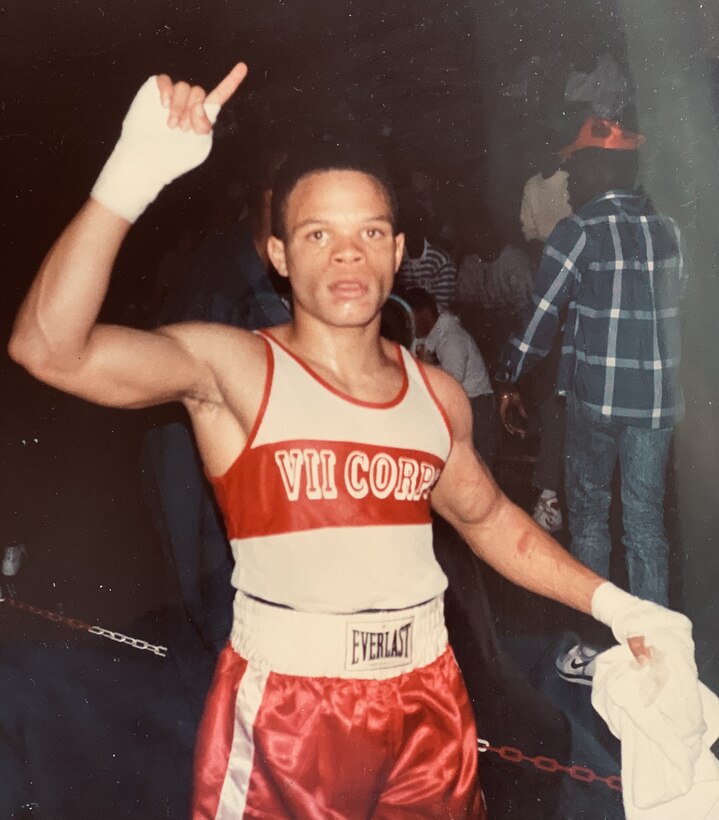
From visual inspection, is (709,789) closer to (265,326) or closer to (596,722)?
(596,722)

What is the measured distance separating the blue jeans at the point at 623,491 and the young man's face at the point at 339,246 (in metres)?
0.45

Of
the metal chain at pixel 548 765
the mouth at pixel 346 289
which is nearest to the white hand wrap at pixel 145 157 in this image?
the mouth at pixel 346 289

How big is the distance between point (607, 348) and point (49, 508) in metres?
1.15

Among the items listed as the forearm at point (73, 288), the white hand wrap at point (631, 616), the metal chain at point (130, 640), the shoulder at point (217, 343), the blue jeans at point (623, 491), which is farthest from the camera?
the metal chain at point (130, 640)

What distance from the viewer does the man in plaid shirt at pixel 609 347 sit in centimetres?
170

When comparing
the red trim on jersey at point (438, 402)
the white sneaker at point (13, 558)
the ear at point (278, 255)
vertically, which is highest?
the ear at point (278, 255)

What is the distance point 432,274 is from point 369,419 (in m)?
0.32

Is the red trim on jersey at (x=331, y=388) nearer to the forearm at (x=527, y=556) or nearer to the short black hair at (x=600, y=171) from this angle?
the forearm at (x=527, y=556)

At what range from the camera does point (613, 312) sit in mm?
1723

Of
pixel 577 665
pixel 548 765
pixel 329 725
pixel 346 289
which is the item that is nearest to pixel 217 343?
pixel 346 289

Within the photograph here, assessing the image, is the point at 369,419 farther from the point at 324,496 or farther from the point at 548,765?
the point at 548,765

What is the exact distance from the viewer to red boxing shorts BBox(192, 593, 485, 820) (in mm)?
1535

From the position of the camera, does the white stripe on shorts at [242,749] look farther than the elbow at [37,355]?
Yes

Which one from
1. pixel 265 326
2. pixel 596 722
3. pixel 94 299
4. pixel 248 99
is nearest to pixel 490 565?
pixel 596 722
